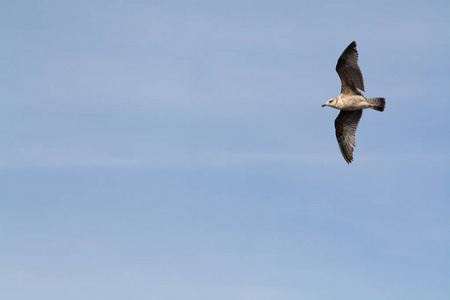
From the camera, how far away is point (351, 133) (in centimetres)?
5075

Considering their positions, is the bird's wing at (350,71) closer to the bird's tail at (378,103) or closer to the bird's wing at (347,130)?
the bird's tail at (378,103)

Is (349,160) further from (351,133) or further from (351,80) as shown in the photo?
(351,80)

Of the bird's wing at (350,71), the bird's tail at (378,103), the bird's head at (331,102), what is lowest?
the bird's tail at (378,103)

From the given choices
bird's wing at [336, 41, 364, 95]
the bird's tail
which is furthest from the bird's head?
the bird's tail

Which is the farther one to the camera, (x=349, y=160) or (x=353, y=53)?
(x=349, y=160)

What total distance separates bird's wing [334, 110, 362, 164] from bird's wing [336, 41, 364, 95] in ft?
9.88

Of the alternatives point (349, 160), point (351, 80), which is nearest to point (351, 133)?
point (349, 160)

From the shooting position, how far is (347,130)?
50844 mm

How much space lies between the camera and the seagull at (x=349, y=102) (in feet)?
152

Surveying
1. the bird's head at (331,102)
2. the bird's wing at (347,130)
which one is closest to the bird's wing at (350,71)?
the bird's head at (331,102)

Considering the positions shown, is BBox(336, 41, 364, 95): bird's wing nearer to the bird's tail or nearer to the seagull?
the seagull

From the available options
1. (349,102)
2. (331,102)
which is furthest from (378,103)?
(331,102)

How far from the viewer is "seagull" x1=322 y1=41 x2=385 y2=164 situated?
46.3m

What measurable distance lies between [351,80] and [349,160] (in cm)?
733
